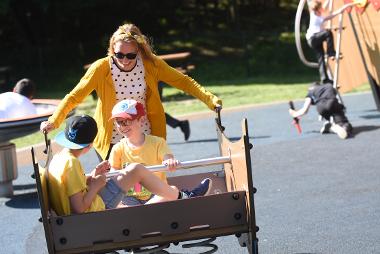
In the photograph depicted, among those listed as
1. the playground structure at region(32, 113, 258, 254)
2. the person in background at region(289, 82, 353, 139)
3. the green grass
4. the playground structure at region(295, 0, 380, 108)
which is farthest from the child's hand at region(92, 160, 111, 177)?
the green grass

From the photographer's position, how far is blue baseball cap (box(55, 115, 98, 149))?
4.94 m

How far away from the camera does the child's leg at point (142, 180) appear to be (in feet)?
16.1

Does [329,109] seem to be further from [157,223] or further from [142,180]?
[157,223]

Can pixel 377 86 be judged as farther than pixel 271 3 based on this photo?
No

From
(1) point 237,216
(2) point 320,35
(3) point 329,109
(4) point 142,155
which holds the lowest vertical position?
(1) point 237,216

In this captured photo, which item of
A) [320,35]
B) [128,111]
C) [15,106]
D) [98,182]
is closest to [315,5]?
[320,35]

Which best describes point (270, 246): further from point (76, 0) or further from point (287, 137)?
point (76, 0)

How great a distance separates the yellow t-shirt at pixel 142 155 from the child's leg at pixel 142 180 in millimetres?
438

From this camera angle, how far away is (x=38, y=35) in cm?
2772

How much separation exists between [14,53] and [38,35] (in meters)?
1.11

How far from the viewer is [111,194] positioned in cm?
499

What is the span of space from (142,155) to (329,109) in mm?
6147

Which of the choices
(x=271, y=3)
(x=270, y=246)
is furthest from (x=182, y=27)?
(x=270, y=246)

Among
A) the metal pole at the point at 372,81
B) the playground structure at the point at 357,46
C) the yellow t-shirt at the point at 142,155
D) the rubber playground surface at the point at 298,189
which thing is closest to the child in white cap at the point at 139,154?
the yellow t-shirt at the point at 142,155
